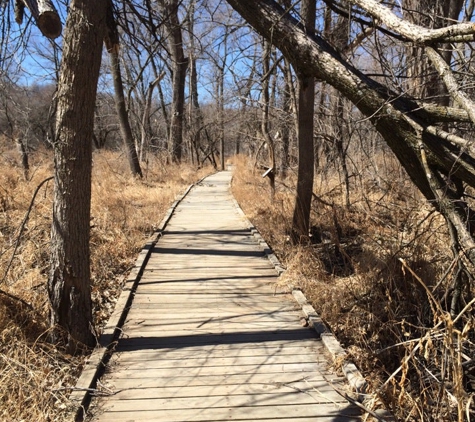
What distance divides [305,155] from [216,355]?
13.3 ft

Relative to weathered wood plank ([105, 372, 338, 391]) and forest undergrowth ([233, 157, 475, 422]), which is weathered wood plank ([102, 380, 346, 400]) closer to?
weathered wood plank ([105, 372, 338, 391])

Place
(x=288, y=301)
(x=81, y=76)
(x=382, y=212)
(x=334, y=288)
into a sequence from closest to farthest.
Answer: (x=81, y=76)
(x=288, y=301)
(x=334, y=288)
(x=382, y=212)

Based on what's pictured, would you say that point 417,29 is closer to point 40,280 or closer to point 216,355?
point 216,355

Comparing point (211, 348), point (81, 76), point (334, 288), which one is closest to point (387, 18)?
point (81, 76)

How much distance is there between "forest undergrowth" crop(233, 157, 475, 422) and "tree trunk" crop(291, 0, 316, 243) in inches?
17.3

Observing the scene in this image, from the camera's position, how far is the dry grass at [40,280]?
9.85ft

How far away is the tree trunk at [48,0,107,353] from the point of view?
137 inches

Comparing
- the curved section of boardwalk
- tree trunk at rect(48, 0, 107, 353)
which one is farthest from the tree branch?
the curved section of boardwalk

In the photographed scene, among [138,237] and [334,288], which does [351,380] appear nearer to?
[334,288]

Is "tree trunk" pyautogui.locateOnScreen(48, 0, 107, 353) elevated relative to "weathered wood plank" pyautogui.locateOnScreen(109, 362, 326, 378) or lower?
elevated

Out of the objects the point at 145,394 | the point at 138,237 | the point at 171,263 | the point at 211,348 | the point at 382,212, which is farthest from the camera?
the point at 382,212

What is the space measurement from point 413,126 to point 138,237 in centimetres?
551

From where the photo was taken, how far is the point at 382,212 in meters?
8.29

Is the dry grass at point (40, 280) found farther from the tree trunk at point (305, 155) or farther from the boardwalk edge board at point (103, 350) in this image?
the tree trunk at point (305, 155)
